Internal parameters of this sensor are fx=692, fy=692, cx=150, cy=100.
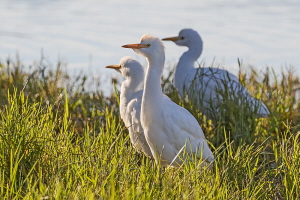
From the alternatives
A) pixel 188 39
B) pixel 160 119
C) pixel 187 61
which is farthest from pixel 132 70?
pixel 188 39

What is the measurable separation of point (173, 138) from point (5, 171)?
1760mm

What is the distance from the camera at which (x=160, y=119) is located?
5504 mm

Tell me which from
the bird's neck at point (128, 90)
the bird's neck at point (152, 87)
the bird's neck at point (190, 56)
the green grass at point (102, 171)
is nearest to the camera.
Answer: the green grass at point (102, 171)

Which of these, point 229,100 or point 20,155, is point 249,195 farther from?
point 229,100

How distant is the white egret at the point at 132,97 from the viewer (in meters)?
5.99

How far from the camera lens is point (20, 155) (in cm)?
424

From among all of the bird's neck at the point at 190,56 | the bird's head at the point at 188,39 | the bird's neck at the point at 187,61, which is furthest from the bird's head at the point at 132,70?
the bird's head at the point at 188,39

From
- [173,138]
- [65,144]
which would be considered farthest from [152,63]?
[65,144]

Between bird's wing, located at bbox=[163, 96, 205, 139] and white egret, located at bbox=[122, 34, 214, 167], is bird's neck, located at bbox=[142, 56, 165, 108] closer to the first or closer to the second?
white egret, located at bbox=[122, 34, 214, 167]

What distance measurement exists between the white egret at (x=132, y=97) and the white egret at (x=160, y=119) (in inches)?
16.1

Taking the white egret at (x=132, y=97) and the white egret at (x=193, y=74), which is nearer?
the white egret at (x=132, y=97)

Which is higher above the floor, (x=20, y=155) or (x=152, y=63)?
(x=152, y=63)

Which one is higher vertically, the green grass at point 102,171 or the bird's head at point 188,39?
the bird's head at point 188,39

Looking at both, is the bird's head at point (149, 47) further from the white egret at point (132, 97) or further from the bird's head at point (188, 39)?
the bird's head at point (188, 39)
